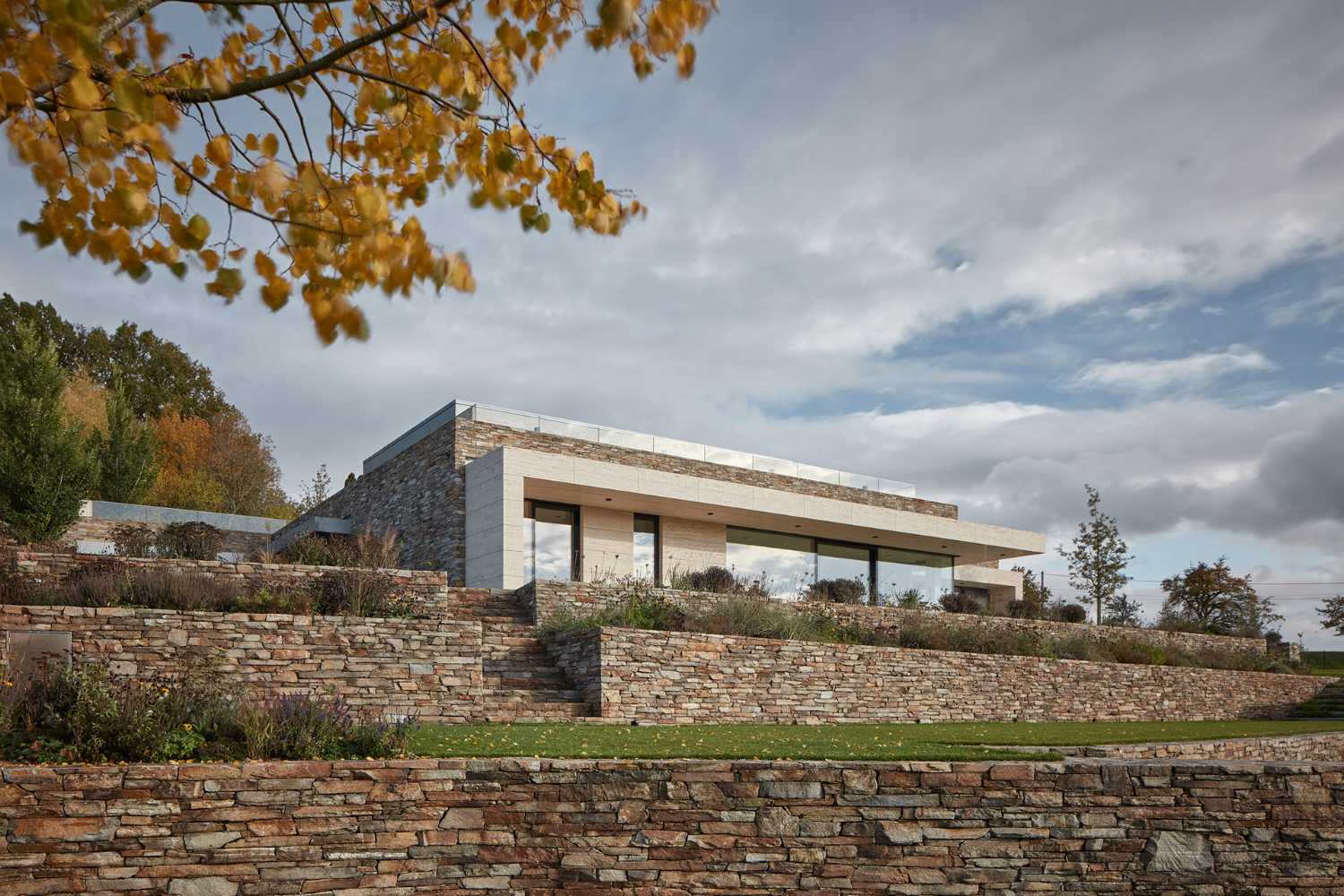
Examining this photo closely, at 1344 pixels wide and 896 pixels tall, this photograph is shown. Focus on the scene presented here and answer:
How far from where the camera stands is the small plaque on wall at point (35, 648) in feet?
25.7

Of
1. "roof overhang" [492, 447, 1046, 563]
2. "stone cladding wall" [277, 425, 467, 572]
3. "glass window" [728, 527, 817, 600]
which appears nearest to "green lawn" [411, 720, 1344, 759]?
"roof overhang" [492, 447, 1046, 563]

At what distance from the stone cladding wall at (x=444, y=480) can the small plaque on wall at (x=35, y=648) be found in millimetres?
10443

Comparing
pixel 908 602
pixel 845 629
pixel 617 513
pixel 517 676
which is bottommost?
pixel 517 676

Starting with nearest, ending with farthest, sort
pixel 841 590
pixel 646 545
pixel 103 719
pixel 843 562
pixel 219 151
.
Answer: pixel 219 151, pixel 103 719, pixel 841 590, pixel 646 545, pixel 843 562

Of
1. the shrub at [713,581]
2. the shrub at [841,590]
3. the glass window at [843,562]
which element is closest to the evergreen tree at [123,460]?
the shrub at [713,581]

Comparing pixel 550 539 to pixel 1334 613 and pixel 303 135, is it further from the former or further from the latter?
pixel 1334 613

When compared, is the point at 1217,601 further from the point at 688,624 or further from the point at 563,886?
the point at 563,886

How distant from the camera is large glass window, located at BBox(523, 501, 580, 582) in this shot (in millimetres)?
19125

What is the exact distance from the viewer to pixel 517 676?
38.6ft

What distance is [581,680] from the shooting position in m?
11.6

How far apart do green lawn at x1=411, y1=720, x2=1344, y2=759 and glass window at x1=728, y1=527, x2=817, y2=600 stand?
1111cm

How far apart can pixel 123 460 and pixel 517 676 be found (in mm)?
18763

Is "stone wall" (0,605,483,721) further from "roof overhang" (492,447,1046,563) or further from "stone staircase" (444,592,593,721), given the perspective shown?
"roof overhang" (492,447,1046,563)

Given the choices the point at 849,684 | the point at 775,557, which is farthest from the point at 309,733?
the point at 775,557
